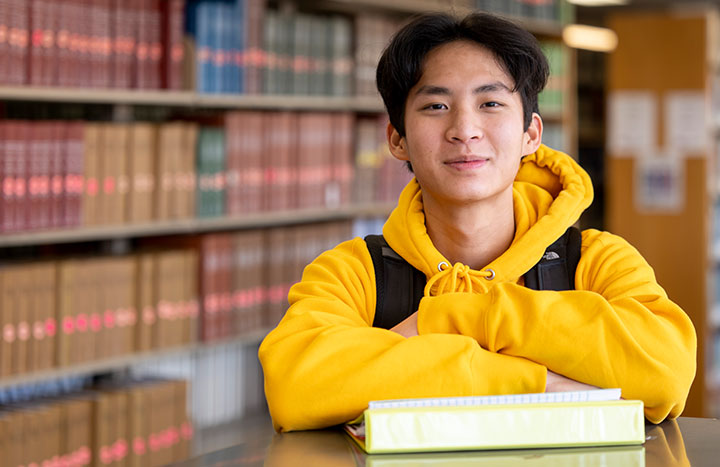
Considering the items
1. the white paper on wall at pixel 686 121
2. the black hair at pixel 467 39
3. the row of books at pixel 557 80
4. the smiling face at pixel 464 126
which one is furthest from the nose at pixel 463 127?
the white paper on wall at pixel 686 121

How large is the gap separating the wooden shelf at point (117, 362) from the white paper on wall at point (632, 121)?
245cm

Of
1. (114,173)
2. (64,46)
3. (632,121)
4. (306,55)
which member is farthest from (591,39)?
(64,46)

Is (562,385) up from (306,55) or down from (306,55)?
down

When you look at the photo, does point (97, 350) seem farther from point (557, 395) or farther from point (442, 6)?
point (557, 395)

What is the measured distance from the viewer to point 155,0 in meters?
3.26

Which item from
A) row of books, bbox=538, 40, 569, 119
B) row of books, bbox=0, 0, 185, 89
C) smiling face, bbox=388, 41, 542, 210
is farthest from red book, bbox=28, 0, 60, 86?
row of books, bbox=538, 40, 569, 119

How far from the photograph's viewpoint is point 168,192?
3359mm

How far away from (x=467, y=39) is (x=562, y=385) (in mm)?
586

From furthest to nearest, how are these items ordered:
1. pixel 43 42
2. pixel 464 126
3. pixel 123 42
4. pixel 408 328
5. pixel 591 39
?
1. pixel 591 39
2. pixel 123 42
3. pixel 43 42
4. pixel 464 126
5. pixel 408 328

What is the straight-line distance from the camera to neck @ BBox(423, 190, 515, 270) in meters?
1.55

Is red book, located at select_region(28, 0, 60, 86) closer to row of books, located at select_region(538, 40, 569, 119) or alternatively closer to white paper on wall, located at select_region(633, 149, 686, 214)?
row of books, located at select_region(538, 40, 569, 119)

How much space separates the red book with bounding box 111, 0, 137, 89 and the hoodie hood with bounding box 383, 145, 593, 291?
5.93 ft

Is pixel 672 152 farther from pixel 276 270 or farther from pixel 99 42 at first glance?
pixel 99 42

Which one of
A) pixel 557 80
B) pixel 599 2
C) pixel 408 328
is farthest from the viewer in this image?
pixel 599 2
